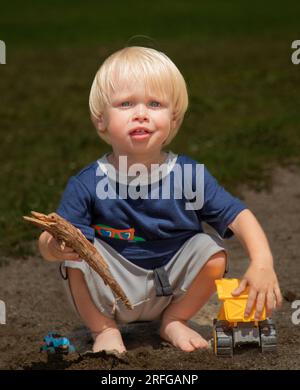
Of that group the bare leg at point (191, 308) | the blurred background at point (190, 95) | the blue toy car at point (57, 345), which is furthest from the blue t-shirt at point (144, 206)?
the blurred background at point (190, 95)

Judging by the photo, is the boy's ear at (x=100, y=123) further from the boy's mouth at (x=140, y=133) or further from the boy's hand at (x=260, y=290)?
the boy's hand at (x=260, y=290)

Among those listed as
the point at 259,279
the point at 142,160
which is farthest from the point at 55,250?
the point at 259,279

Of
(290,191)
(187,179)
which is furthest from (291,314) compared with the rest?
(290,191)

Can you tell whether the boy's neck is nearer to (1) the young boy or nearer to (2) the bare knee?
(1) the young boy

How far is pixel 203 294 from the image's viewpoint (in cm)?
337

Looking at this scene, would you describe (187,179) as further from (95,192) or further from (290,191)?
(290,191)

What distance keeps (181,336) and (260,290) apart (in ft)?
1.52

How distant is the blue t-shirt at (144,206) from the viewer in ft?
10.7

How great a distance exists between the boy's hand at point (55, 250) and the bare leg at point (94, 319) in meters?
0.16

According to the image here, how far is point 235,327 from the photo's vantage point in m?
3.12

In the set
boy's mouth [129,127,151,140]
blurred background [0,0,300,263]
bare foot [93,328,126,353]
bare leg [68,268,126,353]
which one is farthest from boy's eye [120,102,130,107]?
bare foot [93,328,126,353]

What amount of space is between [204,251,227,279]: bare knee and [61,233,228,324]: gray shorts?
0.06 feet

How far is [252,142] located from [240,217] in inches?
146

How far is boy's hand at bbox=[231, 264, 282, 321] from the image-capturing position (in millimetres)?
→ 3000
